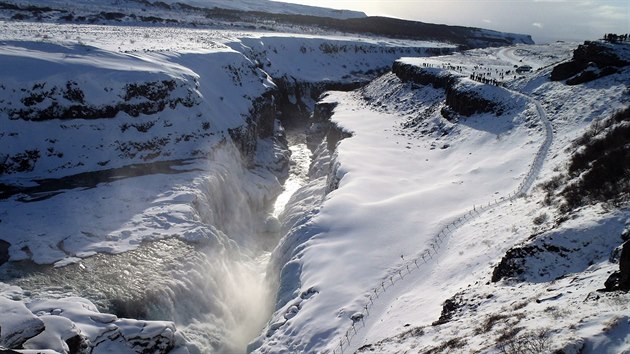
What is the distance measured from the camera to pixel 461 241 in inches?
806

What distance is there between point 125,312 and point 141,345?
3.57 m

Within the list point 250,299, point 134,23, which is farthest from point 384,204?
point 134,23

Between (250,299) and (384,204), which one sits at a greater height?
(384,204)

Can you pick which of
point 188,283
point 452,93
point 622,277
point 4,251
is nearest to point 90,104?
point 4,251

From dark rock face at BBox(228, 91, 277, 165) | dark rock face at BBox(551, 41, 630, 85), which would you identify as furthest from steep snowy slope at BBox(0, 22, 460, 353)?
dark rock face at BBox(551, 41, 630, 85)

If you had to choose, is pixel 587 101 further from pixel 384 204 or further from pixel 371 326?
pixel 371 326

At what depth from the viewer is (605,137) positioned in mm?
24500

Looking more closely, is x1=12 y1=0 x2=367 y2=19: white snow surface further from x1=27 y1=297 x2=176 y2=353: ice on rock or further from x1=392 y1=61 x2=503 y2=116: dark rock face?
x1=27 y1=297 x2=176 y2=353: ice on rock

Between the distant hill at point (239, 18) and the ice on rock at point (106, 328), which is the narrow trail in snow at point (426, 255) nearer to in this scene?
the ice on rock at point (106, 328)

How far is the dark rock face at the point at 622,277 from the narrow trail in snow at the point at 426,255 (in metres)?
8.04

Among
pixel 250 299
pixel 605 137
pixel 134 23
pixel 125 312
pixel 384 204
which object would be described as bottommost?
pixel 250 299

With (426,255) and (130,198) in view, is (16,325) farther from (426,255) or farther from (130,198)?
(130,198)

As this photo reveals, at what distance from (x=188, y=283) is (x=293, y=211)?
13069 mm

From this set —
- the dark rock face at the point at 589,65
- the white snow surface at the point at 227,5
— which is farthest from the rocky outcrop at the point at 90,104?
the white snow surface at the point at 227,5
